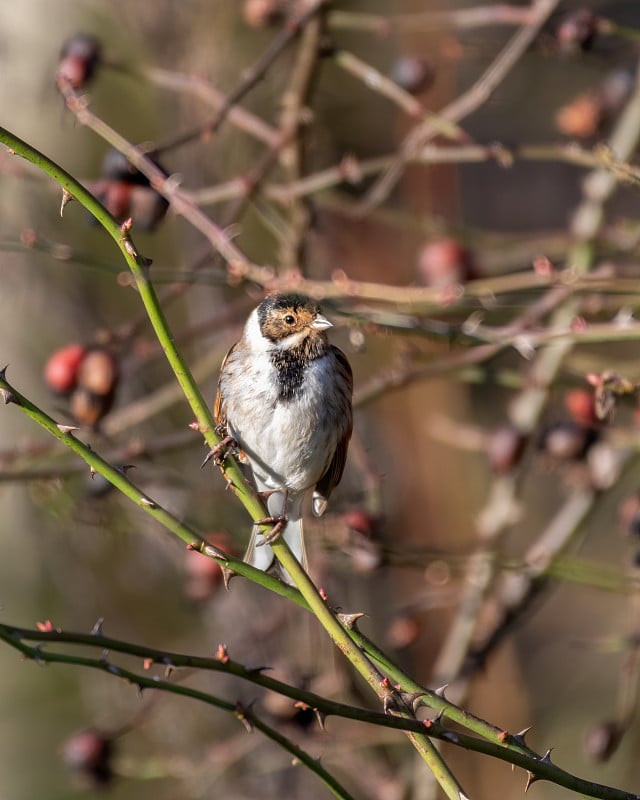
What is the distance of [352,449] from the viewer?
3854 millimetres

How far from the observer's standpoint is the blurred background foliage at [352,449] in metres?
3.69

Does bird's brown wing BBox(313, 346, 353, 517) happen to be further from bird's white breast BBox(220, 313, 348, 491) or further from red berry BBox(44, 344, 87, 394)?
red berry BBox(44, 344, 87, 394)

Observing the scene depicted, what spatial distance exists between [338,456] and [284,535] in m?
0.29

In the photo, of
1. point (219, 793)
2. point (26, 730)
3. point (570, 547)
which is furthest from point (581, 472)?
point (26, 730)

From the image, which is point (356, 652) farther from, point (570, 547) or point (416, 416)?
point (416, 416)

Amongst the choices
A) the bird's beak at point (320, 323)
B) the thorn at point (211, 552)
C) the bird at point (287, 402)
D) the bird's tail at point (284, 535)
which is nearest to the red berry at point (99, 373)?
the bird at point (287, 402)

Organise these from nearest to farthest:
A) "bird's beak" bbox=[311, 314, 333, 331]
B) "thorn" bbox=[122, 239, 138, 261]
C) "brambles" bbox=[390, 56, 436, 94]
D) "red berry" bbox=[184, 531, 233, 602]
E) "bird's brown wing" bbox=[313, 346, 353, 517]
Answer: "thorn" bbox=[122, 239, 138, 261] → "bird's beak" bbox=[311, 314, 333, 331] → "bird's brown wing" bbox=[313, 346, 353, 517] → "brambles" bbox=[390, 56, 436, 94] → "red berry" bbox=[184, 531, 233, 602]

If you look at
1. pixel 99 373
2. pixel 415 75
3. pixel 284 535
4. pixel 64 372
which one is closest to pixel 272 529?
pixel 284 535

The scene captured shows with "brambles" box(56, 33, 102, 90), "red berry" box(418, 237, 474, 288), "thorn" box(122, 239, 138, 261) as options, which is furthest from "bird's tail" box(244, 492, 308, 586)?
"brambles" box(56, 33, 102, 90)

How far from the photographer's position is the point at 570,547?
12.5ft

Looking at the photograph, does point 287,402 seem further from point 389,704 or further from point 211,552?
point 389,704

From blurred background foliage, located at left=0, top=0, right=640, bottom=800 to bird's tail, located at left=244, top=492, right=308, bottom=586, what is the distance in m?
0.18

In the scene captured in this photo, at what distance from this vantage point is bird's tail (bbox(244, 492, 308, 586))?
310cm

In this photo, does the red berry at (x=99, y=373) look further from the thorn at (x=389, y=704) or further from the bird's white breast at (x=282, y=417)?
the thorn at (x=389, y=704)
